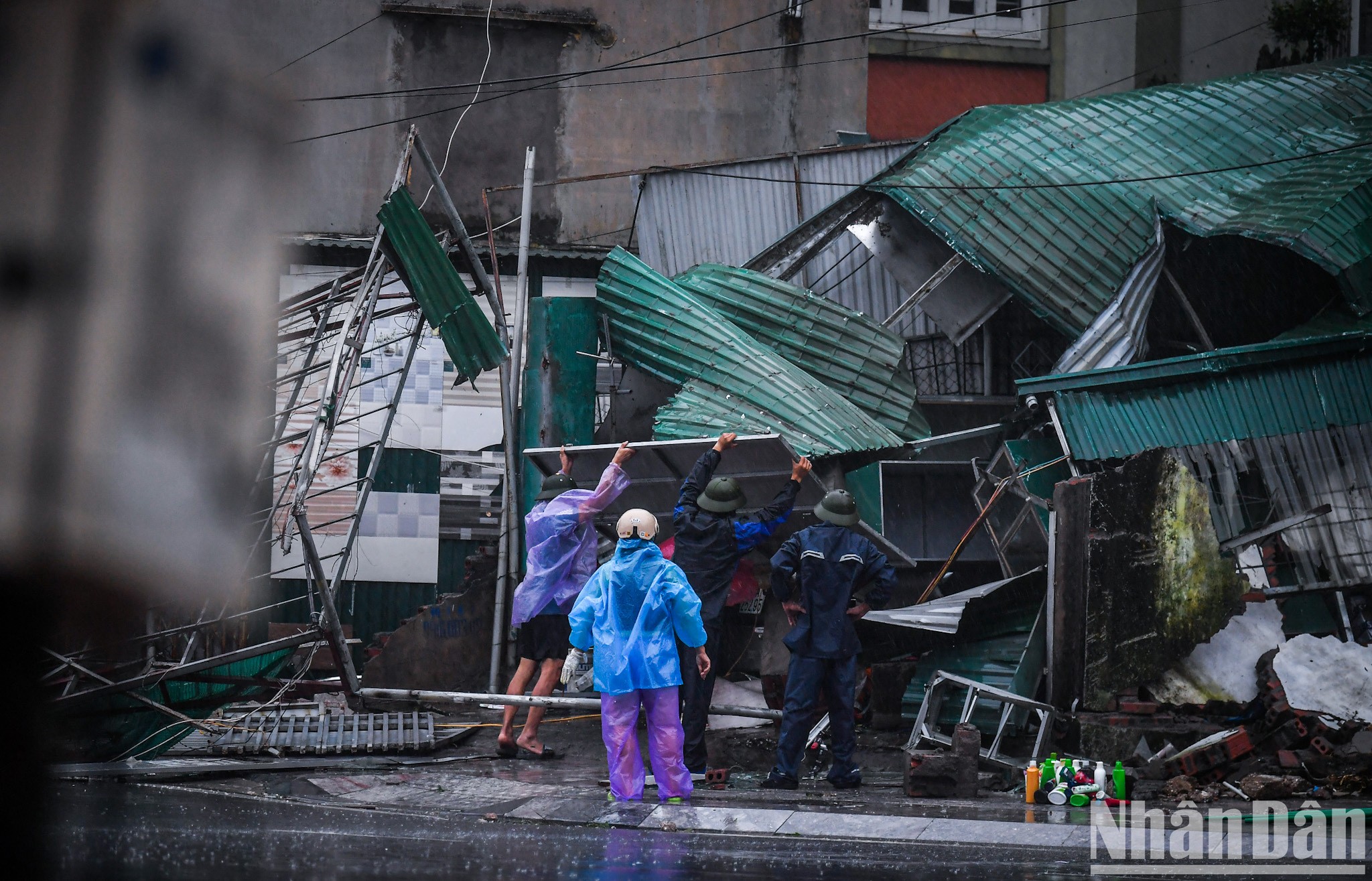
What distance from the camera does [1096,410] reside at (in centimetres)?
1010

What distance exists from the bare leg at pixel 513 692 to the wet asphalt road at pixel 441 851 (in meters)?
2.10

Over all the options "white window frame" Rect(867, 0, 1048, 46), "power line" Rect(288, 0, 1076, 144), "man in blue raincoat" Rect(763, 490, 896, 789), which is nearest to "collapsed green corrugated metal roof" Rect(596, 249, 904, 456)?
"man in blue raincoat" Rect(763, 490, 896, 789)

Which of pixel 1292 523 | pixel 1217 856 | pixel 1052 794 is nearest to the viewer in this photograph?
pixel 1217 856

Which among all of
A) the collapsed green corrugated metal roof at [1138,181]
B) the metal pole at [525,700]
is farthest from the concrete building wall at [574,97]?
the metal pole at [525,700]

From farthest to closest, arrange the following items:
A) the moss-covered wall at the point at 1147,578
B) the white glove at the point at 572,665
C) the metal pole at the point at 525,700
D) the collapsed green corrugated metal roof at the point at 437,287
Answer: the white glove at the point at 572,665, the collapsed green corrugated metal roof at the point at 437,287, the moss-covered wall at the point at 1147,578, the metal pole at the point at 525,700

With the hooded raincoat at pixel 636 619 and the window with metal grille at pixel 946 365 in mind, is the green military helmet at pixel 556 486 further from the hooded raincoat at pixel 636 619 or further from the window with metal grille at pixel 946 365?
the window with metal grille at pixel 946 365

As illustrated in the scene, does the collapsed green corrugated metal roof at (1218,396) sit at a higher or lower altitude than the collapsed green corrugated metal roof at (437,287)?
lower

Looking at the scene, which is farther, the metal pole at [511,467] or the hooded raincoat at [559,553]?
the metal pole at [511,467]

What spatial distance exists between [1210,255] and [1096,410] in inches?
116

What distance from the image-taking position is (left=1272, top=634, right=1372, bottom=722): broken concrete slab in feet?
25.1

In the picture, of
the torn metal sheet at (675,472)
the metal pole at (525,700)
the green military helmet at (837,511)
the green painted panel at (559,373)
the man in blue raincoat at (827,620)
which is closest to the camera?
the man in blue raincoat at (827,620)

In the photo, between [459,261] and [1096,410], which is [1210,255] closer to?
[1096,410]

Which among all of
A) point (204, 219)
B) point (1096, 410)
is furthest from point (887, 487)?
point (204, 219)

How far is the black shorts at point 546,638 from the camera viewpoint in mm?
8125
